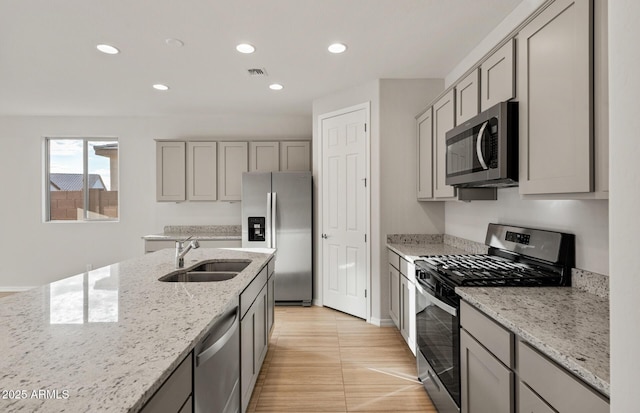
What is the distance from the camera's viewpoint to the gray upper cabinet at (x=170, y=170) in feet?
15.5

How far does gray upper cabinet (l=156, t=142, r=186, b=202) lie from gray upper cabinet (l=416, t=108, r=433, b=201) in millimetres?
3404

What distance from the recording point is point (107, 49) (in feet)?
9.17

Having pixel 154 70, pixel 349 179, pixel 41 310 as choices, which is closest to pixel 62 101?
pixel 154 70

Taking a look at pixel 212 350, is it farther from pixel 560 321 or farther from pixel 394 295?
pixel 394 295

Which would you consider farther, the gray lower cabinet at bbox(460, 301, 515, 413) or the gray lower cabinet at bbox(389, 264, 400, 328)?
the gray lower cabinet at bbox(389, 264, 400, 328)

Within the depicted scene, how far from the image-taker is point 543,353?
104cm

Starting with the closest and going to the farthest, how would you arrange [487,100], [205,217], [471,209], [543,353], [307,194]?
[543,353], [487,100], [471,209], [307,194], [205,217]

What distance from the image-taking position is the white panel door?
3631mm

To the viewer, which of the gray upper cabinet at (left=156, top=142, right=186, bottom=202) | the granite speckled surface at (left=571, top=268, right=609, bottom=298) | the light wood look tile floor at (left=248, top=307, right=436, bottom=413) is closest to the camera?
the granite speckled surface at (left=571, top=268, right=609, bottom=298)

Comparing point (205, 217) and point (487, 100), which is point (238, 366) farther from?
point (205, 217)

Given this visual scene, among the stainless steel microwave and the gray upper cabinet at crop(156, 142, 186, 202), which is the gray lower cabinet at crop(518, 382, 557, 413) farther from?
the gray upper cabinet at crop(156, 142, 186, 202)

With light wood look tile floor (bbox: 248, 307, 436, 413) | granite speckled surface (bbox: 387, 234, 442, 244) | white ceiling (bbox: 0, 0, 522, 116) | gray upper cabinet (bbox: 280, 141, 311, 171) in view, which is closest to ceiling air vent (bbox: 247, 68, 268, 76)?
white ceiling (bbox: 0, 0, 522, 116)

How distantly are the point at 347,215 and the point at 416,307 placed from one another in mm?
1607

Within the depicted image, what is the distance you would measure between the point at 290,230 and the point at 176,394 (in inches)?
129
